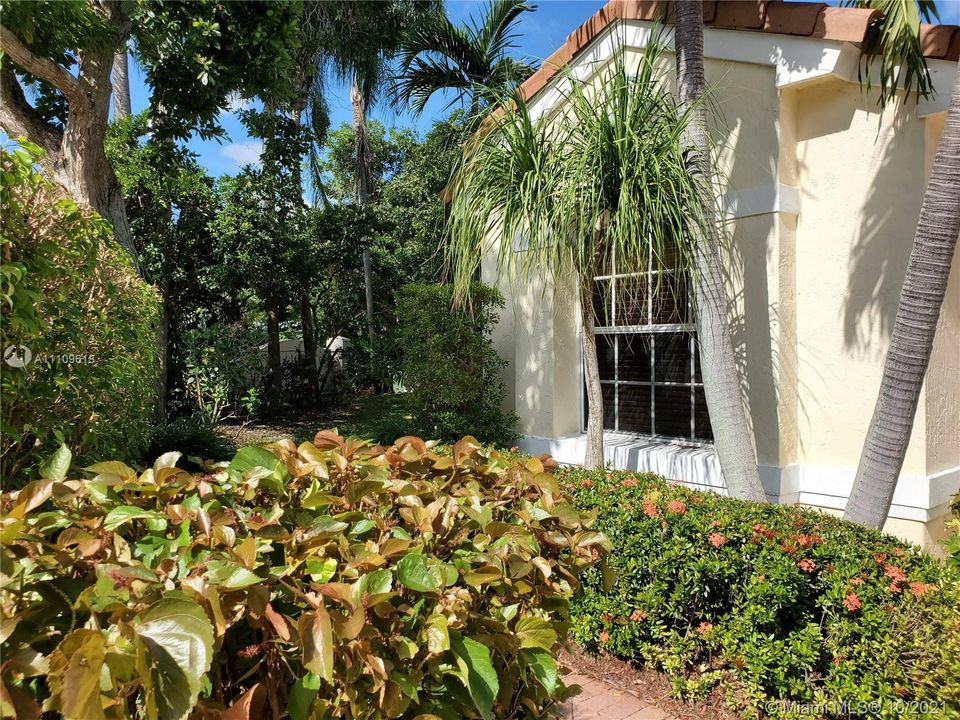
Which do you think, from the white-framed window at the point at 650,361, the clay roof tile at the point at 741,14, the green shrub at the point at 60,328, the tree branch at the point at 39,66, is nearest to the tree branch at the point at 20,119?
the tree branch at the point at 39,66

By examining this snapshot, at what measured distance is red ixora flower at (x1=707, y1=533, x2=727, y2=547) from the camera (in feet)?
9.96

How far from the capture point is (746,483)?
4219mm

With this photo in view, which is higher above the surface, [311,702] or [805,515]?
[311,702]

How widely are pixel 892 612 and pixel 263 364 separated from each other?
1045 cm

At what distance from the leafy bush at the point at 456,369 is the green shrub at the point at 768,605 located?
127 inches

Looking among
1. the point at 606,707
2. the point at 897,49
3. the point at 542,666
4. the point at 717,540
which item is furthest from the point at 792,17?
the point at 542,666

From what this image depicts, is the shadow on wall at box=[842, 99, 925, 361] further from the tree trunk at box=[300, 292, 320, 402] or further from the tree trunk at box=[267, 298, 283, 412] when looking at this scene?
the tree trunk at box=[300, 292, 320, 402]

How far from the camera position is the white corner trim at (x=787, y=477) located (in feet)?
14.4

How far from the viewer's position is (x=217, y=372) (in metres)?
9.91

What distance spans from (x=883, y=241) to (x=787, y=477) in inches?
75.4

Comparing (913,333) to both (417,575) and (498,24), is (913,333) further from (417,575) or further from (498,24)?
(498,24)

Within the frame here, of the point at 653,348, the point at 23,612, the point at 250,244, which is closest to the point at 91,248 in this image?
the point at 23,612

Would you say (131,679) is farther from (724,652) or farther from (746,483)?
(746,483)

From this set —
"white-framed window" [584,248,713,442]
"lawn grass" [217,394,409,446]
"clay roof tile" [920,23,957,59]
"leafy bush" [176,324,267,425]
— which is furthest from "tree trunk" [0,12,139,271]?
"clay roof tile" [920,23,957,59]
